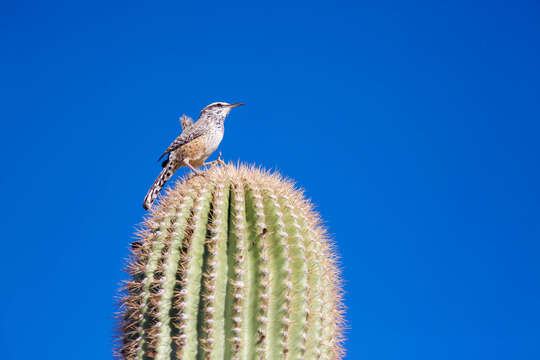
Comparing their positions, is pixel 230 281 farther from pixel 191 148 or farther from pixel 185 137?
pixel 185 137

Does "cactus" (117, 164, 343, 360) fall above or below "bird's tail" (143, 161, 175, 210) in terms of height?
below

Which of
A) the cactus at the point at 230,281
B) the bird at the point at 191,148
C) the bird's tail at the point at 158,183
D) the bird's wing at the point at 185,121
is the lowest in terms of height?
the cactus at the point at 230,281

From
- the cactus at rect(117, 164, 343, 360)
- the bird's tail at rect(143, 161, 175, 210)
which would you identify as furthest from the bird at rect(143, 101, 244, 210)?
the cactus at rect(117, 164, 343, 360)

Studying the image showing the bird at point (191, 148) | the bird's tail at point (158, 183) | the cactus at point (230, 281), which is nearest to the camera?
the cactus at point (230, 281)

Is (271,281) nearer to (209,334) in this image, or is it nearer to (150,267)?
(209,334)

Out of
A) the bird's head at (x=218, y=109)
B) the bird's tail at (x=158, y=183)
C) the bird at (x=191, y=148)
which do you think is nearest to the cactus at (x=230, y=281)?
the bird's tail at (x=158, y=183)

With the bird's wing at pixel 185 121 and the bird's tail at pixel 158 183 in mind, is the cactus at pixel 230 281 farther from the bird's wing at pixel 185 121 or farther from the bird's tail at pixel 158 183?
the bird's wing at pixel 185 121

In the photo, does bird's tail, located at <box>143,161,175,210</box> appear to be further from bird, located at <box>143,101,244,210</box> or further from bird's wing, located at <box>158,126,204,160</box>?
bird's wing, located at <box>158,126,204,160</box>
